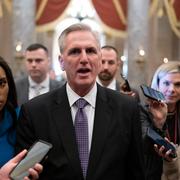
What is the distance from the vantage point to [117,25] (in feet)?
33.4

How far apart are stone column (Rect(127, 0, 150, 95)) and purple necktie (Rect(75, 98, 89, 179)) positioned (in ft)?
24.0

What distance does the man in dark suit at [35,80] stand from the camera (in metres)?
5.14

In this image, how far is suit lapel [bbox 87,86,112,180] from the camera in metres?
2.09

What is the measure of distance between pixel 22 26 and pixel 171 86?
22.4ft

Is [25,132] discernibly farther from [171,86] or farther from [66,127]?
[171,86]

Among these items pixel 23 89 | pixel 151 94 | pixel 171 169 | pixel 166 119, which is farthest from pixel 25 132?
pixel 23 89

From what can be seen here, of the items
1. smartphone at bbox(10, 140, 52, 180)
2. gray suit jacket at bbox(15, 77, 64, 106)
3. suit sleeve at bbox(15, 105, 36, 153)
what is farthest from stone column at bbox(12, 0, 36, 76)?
smartphone at bbox(10, 140, 52, 180)

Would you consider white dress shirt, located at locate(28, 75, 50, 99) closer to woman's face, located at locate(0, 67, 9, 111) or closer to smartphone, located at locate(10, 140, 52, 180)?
woman's face, located at locate(0, 67, 9, 111)

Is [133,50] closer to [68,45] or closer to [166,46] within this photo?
[166,46]

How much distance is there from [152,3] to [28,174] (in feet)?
27.7

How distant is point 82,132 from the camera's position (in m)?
2.15

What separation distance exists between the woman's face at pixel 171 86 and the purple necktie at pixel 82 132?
1.07 m

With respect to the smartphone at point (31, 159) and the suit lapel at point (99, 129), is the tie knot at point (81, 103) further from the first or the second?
the smartphone at point (31, 159)

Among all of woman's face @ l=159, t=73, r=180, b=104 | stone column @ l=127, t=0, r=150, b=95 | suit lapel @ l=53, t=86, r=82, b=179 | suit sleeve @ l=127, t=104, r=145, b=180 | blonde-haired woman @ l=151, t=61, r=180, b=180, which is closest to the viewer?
suit lapel @ l=53, t=86, r=82, b=179
